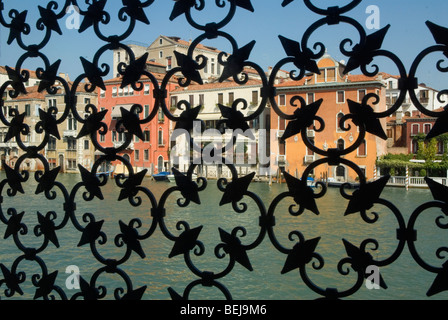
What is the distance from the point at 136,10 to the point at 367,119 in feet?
2.79

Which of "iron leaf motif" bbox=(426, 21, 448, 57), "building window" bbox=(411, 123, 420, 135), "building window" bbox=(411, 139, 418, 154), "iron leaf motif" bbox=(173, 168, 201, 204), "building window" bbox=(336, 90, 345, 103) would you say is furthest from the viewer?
"building window" bbox=(411, 139, 418, 154)

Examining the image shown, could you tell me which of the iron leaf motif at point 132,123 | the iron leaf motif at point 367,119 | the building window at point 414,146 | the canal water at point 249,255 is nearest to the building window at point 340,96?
the canal water at point 249,255

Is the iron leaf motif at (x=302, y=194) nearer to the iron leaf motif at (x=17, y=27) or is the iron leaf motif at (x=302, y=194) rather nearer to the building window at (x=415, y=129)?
the iron leaf motif at (x=17, y=27)

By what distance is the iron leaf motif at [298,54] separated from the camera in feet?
4.73

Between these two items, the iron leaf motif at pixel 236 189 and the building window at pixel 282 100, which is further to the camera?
the building window at pixel 282 100

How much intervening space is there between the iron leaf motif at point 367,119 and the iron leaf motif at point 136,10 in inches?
30.0

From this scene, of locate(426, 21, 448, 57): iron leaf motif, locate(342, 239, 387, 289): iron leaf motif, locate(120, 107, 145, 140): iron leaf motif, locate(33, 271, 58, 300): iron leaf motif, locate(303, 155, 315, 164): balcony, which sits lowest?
locate(33, 271, 58, 300): iron leaf motif

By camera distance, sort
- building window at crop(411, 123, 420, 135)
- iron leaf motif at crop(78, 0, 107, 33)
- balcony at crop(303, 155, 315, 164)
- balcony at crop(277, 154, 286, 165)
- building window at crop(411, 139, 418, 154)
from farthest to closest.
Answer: balcony at crop(277, 154, 286, 165)
balcony at crop(303, 155, 315, 164)
building window at crop(411, 139, 418, 154)
building window at crop(411, 123, 420, 135)
iron leaf motif at crop(78, 0, 107, 33)

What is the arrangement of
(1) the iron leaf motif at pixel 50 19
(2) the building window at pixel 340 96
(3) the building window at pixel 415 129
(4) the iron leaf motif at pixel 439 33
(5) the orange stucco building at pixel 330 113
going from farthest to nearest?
(3) the building window at pixel 415 129, (2) the building window at pixel 340 96, (5) the orange stucco building at pixel 330 113, (1) the iron leaf motif at pixel 50 19, (4) the iron leaf motif at pixel 439 33

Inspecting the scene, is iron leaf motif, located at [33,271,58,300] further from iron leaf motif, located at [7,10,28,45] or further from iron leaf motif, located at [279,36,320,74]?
iron leaf motif, located at [279,36,320,74]

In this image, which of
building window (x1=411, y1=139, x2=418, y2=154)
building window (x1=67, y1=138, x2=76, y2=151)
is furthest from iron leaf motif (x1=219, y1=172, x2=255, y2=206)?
building window (x1=67, y1=138, x2=76, y2=151)

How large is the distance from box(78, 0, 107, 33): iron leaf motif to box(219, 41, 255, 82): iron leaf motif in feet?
1.79

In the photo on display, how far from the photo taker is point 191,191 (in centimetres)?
154

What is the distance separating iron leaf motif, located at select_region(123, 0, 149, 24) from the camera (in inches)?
66.4
